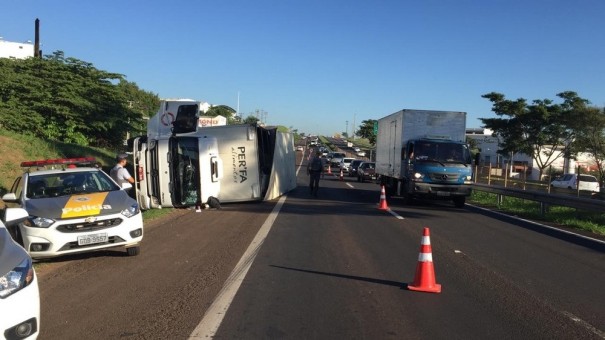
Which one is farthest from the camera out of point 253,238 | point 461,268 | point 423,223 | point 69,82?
point 69,82

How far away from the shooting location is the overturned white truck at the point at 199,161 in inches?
581

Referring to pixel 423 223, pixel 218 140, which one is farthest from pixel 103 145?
pixel 423 223

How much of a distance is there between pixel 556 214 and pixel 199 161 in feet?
36.8

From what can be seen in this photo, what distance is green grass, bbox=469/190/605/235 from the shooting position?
14509 mm

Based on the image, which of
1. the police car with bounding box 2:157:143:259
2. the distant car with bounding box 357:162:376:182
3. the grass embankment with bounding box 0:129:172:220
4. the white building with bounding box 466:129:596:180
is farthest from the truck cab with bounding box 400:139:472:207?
the white building with bounding box 466:129:596:180

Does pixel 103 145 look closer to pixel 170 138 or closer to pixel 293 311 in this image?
pixel 170 138

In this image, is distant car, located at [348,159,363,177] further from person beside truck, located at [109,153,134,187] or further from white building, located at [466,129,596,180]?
person beside truck, located at [109,153,134,187]

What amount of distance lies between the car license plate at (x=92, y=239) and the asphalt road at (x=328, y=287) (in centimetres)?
41

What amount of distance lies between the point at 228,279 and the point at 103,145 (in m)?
27.4

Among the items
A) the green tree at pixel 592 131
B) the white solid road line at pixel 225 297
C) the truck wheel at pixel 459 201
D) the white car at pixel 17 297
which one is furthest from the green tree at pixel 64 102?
the green tree at pixel 592 131

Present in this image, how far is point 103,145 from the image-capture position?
32031 mm

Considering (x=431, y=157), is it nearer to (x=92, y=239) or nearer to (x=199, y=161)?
(x=199, y=161)

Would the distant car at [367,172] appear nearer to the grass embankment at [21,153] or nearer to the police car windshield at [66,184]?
the grass embankment at [21,153]

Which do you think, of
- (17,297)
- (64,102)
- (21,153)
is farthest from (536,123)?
(17,297)
